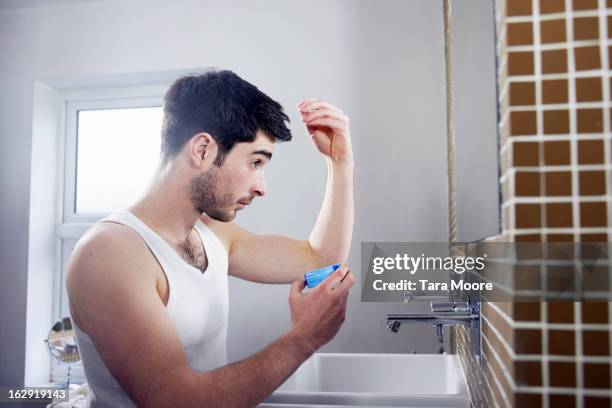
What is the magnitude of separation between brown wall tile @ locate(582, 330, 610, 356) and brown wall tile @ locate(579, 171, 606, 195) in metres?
0.10

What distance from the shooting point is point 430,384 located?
1.02 metres

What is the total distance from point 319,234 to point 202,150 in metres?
0.32

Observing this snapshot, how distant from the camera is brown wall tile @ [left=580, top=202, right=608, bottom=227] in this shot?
368mm

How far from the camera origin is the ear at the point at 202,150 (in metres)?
0.89

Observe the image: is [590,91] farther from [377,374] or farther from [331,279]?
[377,374]

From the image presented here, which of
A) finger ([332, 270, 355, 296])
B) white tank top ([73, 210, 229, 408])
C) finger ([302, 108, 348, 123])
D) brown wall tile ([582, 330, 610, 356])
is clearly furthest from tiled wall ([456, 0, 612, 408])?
finger ([302, 108, 348, 123])

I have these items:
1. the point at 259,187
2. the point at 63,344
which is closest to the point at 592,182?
the point at 259,187

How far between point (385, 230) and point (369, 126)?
0.74 ft

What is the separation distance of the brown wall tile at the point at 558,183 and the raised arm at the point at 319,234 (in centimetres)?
67

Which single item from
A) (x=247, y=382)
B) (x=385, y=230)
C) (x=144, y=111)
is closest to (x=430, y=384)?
(x=385, y=230)

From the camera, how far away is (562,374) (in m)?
0.38

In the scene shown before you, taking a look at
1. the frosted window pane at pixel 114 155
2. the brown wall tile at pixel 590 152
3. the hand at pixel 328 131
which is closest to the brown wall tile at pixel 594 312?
the brown wall tile at pixel 590 152

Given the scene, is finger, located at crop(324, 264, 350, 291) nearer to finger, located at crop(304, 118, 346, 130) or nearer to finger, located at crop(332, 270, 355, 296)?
finger, located at crop(332, 270, 355, 296)

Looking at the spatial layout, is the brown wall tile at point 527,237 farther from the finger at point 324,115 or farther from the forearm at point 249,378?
the finger at point 324,115
